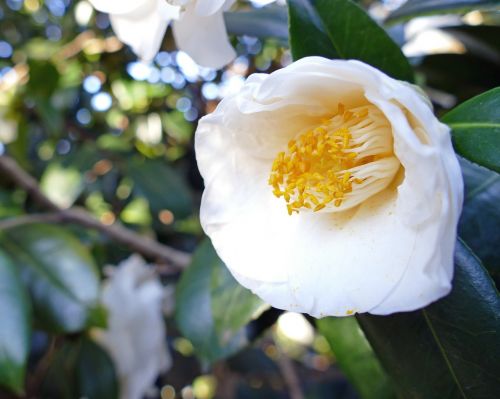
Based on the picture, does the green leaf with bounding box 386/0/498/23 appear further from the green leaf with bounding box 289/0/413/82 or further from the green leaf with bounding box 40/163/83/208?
the green leaf with bounding box 40/163/83/208

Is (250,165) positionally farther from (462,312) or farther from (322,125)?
(462,312)

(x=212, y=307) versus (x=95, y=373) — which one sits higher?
(x=212, y=307)

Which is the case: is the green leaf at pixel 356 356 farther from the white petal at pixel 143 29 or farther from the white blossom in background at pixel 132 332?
the white blossom in background at pixel 132 332

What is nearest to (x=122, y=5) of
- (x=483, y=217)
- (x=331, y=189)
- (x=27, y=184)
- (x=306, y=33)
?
(x=306, y=33)

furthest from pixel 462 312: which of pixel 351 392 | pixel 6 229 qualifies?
pixel 351 392

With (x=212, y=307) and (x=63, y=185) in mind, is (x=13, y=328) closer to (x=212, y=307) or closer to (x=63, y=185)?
(x=212, y=307)

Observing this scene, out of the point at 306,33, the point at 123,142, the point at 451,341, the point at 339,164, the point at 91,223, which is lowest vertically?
the point at 123,142

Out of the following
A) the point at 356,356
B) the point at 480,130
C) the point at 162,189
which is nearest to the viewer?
the point at 480,130
